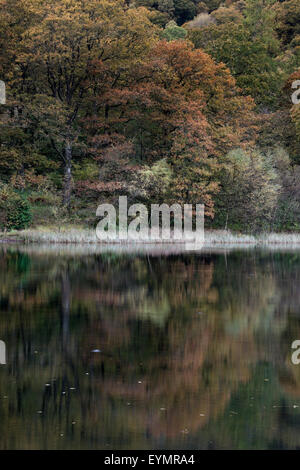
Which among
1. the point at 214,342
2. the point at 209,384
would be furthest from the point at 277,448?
the point at 214,342

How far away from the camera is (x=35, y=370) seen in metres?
11.1

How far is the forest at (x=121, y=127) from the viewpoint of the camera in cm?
4666

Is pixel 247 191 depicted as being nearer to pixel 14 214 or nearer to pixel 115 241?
pixel 115 241

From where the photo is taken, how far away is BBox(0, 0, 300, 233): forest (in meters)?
46.7

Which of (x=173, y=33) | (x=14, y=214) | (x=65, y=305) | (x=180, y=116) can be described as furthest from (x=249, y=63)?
(x=65, y=305)

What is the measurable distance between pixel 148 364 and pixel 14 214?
103ft

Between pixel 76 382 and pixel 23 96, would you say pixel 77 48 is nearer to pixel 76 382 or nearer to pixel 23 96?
pixel 23 96

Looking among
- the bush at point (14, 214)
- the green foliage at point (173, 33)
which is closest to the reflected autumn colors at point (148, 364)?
the bush at point (14, 214)

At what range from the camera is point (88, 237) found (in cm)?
4147

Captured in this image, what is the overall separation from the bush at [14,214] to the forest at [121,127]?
3.82 feet

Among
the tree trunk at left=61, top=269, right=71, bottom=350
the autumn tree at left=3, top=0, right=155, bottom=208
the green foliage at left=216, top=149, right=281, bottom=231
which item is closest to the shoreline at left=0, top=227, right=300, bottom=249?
the green foliage at left=216, top=149, right=281, bottom=231

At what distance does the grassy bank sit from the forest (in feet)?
5.64

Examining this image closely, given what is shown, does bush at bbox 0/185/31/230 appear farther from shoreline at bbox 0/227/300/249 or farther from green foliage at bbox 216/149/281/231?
green foliage at bbox 216/149/281/231
